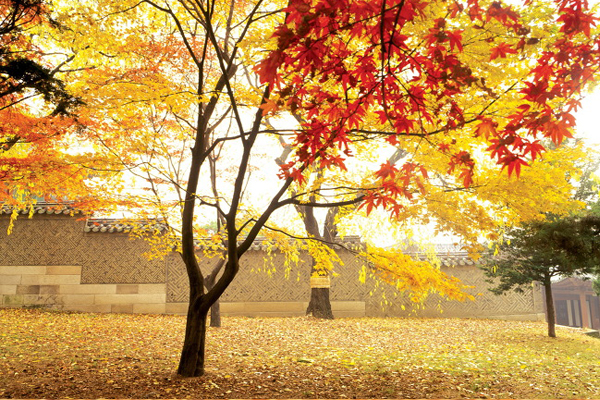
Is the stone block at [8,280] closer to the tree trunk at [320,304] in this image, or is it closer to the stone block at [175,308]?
the stone block at [175,308]

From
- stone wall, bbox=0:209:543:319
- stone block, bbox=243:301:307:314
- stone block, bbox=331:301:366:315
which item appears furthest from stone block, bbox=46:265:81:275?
stone block, bbox=331:301:366:315

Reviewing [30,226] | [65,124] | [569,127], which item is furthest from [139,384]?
[30,226]

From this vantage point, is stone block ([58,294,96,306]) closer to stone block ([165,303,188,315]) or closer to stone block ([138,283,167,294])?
stone block ([138,283,167,294])

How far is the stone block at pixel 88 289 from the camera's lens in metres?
10.2

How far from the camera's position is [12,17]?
389cm

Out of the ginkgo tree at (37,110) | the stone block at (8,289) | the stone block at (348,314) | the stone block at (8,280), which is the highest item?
the ginkgo tree at (37,110)

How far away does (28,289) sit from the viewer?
1014 cm

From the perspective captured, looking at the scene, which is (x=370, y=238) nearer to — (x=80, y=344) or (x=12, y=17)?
(x=80, y=344)

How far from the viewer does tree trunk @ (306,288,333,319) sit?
32.4 feet

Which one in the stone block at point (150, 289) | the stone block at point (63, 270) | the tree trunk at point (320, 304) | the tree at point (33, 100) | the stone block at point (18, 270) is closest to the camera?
the tree at point (33, 100)

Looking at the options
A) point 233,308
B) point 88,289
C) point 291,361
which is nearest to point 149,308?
point 88,289

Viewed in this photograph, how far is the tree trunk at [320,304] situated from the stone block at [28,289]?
631 cm

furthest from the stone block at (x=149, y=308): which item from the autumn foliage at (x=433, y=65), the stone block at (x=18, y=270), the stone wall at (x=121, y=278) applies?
the autumn foliage at (x=433, y=65)

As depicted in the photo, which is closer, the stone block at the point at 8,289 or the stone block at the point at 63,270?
the stone block at the point at 8,289
